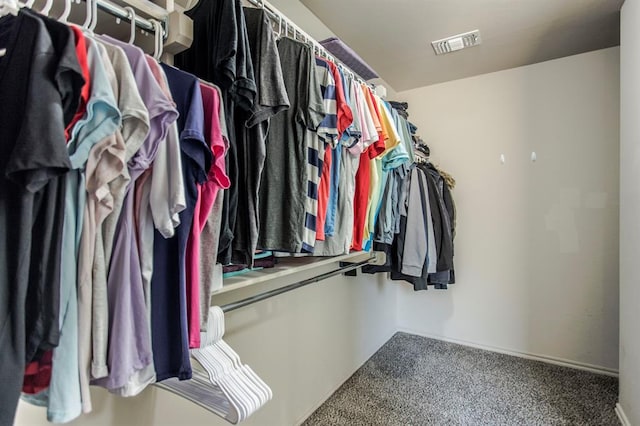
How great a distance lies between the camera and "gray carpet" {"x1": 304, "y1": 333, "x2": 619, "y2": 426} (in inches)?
77.5

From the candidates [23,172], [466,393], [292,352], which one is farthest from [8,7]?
[466,393]

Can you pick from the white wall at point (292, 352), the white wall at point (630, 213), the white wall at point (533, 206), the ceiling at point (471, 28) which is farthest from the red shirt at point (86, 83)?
the white wall at point (533, 206)

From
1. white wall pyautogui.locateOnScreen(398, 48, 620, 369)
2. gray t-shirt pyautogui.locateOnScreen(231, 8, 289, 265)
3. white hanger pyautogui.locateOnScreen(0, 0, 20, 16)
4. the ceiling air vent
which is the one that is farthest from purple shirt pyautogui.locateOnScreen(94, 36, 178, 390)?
white wall pyautogui.locateOnScreen(398, 48, 620, 369)

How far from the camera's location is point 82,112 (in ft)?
1.96

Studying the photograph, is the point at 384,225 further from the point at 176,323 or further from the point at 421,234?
the point at 176,323

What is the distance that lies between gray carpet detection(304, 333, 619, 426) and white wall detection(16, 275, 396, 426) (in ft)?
0.54

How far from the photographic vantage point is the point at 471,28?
2.19 meters

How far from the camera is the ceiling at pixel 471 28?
197 centimetres

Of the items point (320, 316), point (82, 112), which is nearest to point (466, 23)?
point (320, 316)

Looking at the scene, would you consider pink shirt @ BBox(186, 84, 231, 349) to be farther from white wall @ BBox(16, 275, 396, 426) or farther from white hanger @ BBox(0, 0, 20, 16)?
white wall @ BBox(16, 275, 396, 426)

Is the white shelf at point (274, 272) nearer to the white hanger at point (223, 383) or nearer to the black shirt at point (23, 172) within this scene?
the white hanger at point (223, 383)

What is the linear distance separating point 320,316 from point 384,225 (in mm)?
768

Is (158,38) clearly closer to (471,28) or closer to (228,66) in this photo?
(228,66)

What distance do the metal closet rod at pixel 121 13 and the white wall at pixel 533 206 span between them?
2.82m
